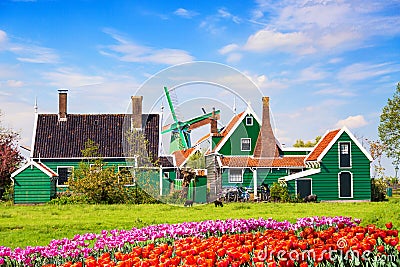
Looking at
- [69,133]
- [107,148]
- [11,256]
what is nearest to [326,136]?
[107,148]

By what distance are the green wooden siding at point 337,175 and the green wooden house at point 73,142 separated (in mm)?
7428

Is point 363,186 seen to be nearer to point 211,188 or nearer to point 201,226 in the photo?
point 211,188

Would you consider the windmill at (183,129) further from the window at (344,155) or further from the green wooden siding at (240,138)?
the window at (344,155)

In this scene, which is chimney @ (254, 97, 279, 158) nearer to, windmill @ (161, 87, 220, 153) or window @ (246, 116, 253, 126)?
window @ (246, 116, 253, 126)

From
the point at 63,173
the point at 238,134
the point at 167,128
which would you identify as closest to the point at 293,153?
the point at 238,134

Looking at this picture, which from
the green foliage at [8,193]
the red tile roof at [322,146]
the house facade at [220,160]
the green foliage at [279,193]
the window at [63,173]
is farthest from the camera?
the window at [63,173]

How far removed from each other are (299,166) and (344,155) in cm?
227

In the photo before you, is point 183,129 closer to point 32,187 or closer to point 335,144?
point 32,187

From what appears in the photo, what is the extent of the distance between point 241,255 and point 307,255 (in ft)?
2.41

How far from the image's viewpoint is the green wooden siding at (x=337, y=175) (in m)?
28.3

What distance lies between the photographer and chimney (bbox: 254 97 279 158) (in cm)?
2025

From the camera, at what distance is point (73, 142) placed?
3180 centimetres

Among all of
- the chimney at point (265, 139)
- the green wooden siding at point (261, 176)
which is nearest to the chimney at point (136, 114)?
the green wooden siding at point (261, 176)

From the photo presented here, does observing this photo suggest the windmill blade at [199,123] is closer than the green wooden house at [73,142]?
Yes
